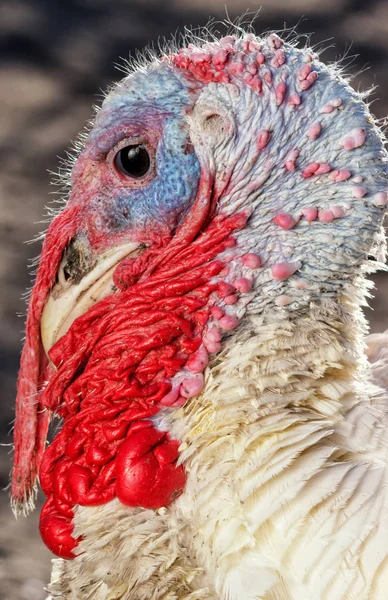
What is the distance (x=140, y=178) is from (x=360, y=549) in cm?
100

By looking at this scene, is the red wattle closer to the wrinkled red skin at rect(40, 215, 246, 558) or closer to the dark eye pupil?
the wrinkled red skin at rect(40, 215, 246, 558)

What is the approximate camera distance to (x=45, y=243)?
2332mm

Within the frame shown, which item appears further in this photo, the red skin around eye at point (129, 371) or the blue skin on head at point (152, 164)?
the blue skin on head at point (152, 164)

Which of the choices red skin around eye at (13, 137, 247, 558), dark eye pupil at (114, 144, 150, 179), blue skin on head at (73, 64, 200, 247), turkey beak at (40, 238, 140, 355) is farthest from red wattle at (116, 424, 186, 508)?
dark eye pupil at (114, 144, 150, 179)

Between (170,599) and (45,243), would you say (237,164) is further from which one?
(170,599)

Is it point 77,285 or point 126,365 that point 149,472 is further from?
point 77,285

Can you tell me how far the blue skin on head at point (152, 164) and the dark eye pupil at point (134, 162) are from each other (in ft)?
0.05

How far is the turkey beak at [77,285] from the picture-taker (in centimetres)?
221

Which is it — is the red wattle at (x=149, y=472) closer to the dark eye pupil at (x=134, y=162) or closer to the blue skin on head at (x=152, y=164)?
the blue skin on head at (x=152, y=164)

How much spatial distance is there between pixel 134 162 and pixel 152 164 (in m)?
0.05

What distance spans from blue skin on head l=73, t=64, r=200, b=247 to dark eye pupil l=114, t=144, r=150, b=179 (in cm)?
1

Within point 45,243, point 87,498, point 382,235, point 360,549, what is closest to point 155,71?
point 45,243

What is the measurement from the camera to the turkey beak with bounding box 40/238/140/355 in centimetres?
221

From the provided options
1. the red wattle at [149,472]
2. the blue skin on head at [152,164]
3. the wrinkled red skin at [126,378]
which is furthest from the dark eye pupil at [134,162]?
the red wattle at [149,472]
